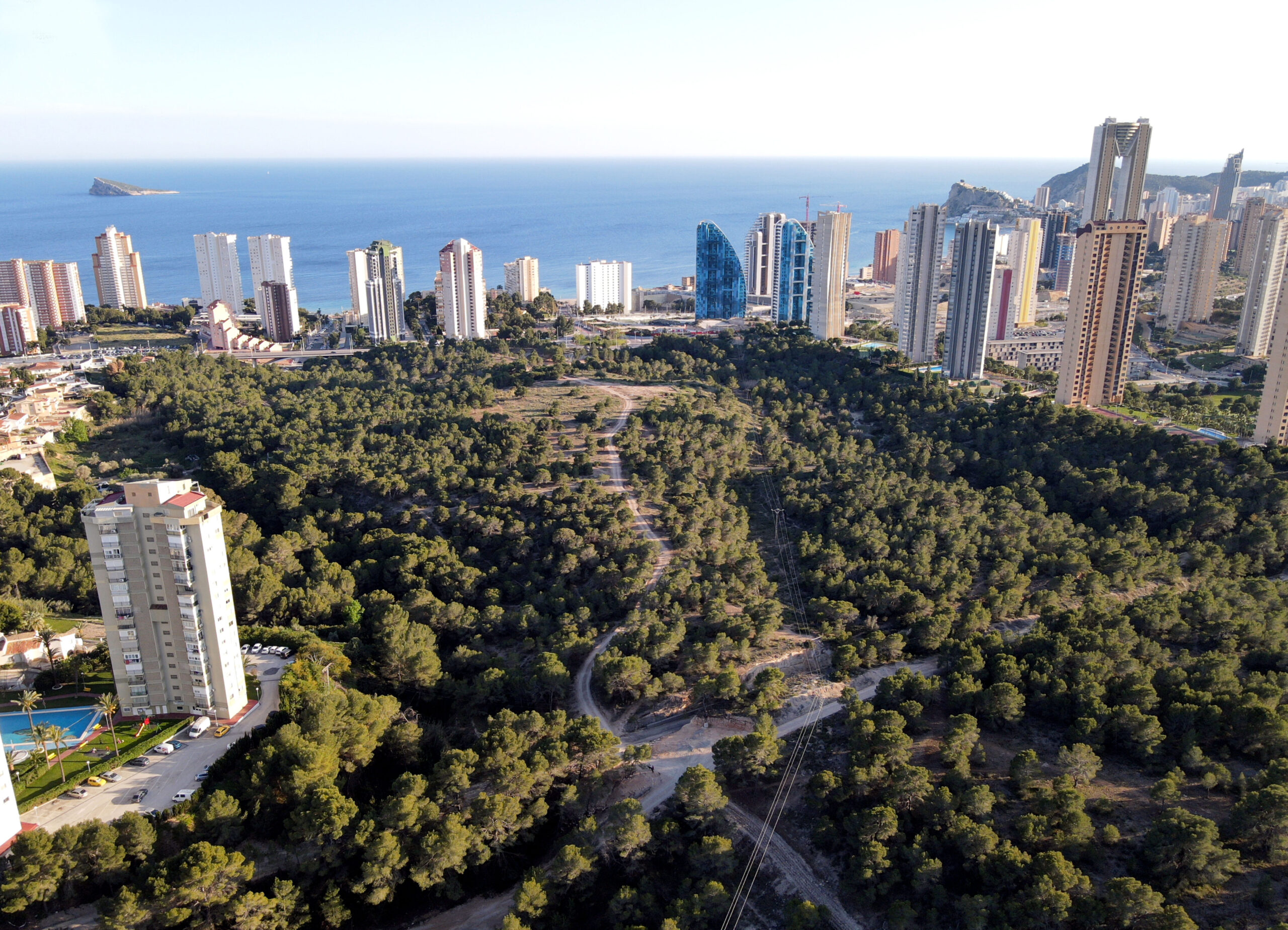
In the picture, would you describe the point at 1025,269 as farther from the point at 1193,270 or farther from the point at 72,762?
the point at 72,762

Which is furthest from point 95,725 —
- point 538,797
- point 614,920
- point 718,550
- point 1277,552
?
point 1277,552

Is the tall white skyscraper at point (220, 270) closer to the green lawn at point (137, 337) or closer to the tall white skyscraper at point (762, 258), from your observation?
the green lawn at point (137, 337)

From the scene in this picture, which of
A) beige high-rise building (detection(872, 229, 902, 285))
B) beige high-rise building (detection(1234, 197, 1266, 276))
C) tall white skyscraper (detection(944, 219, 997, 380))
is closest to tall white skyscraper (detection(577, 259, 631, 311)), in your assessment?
tall white skyscraper (detection(944, 219, 997, 380))

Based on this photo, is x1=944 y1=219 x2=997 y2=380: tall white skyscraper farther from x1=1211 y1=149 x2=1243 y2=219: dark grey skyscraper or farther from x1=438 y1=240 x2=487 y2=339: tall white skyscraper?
x1=1211 y1=149 x2=1243 y2=219: dark grey skyscraper

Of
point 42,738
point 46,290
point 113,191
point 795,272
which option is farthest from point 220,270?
point 113,191

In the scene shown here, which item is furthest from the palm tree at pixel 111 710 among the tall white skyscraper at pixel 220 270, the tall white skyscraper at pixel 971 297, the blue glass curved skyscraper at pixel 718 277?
the tall white skyscraper at pixel 220 270

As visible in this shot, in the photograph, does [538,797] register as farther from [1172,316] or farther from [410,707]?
[1172,316]
